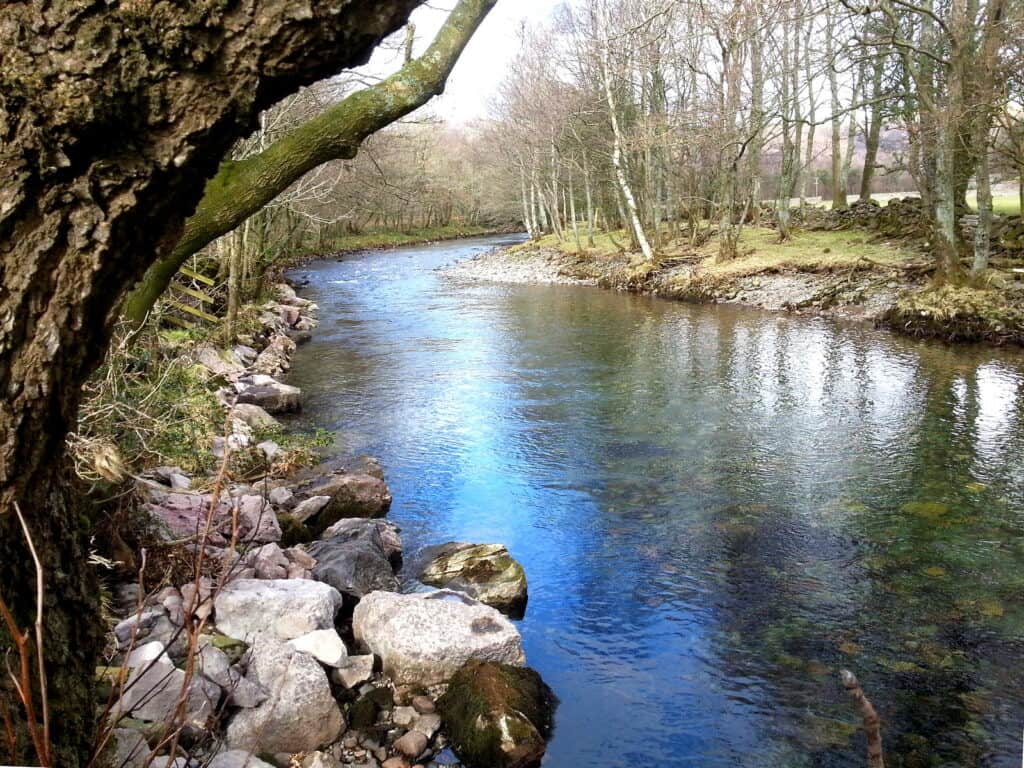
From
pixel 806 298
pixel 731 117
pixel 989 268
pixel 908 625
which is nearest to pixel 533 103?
pixel 731 117

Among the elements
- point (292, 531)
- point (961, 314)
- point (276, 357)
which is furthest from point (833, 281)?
point (292, 531)

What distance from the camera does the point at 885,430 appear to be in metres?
10.7

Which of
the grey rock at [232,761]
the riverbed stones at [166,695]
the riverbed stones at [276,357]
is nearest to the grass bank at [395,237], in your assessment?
the riverbed stones at [276,357]

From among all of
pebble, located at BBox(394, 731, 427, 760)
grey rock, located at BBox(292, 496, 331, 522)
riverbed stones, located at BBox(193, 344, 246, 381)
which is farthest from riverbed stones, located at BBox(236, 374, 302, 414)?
pebble, located at BBox(394, 731, 427, 760)

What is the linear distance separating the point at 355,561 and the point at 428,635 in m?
1.29

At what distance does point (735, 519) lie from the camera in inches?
320

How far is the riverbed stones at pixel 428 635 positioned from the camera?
5.50 meters

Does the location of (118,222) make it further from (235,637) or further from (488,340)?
(488,340)

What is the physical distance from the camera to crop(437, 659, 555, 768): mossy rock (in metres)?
4.73

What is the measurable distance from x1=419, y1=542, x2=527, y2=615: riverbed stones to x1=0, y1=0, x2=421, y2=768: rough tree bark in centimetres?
477

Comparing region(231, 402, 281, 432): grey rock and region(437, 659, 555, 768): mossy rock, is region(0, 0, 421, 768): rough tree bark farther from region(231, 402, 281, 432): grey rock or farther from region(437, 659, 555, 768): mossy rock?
region(231, 402, 281, 432): grey rock

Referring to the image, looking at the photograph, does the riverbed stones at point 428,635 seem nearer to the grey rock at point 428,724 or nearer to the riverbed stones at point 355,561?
the grey rock at point 428,724

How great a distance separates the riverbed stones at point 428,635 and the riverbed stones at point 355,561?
19.8 inches

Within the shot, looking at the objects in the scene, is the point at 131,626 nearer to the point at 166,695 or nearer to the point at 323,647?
the point at 166,695
